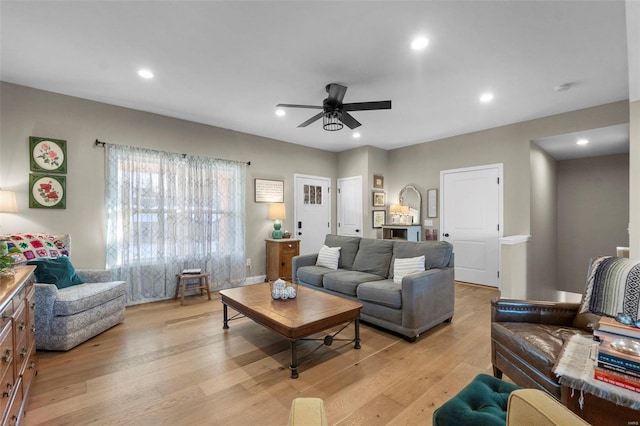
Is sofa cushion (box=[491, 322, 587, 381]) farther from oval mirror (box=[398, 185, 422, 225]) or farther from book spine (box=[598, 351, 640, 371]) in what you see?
oval mirror (box=[398, 185, 422, 225])

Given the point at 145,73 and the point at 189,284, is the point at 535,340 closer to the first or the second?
the point at 145,73

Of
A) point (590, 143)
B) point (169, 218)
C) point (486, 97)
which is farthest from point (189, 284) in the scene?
point (590, 143)

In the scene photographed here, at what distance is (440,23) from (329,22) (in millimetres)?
843

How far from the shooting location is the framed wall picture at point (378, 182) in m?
6.08

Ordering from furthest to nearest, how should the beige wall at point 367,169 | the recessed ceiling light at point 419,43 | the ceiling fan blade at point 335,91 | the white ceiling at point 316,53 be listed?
1. the beige wall at point 367,169
2. the ceiling fan blade at point 335,91
3. the recessed ceiling light at point 419,43
4. the white ceiling at point 316,53

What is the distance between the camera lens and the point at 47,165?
3.38 meters

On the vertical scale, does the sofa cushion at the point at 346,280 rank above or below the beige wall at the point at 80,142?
below

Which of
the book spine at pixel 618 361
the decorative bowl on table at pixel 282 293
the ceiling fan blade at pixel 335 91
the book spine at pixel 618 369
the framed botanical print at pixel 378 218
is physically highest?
the ceiling fan blade at pixel 335 91

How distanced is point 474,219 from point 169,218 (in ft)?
16.4

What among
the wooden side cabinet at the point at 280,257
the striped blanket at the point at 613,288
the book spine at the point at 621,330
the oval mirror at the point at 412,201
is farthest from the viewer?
the oval mirror at the point at 412,201

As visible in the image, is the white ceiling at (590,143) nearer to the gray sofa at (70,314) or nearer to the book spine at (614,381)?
the book spine at (614,381)

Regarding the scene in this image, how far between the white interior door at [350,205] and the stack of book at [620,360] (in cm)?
470

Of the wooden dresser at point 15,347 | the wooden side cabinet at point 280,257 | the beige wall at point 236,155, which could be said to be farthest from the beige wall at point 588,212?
the wooden dresser at point 15,347

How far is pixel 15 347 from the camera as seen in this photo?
1571 millimetres
